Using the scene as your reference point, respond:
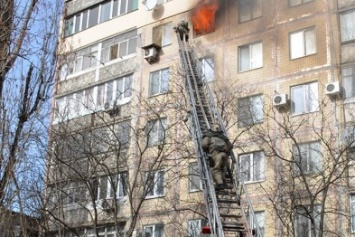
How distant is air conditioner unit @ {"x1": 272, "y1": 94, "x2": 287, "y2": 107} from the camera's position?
22469 mm

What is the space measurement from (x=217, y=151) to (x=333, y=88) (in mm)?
9977

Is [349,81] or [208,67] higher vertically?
[208,67]

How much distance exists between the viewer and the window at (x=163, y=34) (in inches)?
1102

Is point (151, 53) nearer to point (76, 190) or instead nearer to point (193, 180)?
point (193, 180)

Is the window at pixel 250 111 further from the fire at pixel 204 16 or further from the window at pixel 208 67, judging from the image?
the fire at pixel 204 16

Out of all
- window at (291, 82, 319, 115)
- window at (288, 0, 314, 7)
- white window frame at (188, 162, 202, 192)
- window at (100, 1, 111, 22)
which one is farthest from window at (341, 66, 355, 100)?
window at (100, 1, 111, 22)

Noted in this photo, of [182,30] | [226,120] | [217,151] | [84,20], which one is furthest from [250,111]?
[84,20]

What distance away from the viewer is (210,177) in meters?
12.6

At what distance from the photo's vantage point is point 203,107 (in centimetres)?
1586

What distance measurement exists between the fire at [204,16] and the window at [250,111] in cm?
439

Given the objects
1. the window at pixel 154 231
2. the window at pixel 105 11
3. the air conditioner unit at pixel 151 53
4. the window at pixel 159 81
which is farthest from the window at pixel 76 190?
the window at pixel 105 11

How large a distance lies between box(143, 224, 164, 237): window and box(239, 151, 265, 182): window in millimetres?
4253

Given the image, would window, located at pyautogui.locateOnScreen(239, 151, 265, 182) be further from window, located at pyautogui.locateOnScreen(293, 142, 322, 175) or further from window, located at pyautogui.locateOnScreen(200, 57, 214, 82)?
window, located at pyautogui.locateOnScreen(200, 57, 214, 82)

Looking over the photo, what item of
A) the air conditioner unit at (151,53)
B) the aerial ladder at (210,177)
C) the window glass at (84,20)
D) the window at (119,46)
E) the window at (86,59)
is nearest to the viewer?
the aerial ladder at (210,177)
